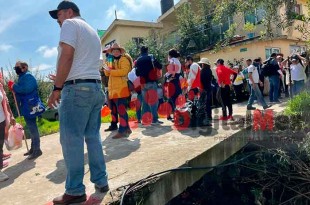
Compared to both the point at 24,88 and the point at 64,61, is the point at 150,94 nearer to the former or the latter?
the point at 24,88

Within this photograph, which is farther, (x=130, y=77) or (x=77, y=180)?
Result: (x=130, y=77)

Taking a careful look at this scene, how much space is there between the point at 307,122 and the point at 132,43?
15895 millimetres

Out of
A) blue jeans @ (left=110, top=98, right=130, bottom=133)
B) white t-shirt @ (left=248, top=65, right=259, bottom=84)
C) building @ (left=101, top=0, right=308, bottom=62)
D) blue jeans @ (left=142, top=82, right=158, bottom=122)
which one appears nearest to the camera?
blue jeans @ (left=110, top=98, right=130, bottom=133)

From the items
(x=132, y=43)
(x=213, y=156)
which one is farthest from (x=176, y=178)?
(x=132, y=43)

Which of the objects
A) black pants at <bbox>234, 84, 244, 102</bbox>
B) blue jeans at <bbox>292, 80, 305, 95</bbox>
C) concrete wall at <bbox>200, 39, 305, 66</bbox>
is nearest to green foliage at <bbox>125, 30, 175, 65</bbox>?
concrete wall at <bbox>200, 39, 305, 66</bbox>

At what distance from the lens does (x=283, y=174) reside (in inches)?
210

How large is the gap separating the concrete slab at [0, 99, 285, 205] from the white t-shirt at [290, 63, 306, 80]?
4.17 meters

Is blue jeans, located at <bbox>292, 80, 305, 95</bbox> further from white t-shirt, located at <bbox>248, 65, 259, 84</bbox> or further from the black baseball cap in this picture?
the black baseball cap

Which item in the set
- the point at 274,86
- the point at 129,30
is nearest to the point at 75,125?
the point at 274,86

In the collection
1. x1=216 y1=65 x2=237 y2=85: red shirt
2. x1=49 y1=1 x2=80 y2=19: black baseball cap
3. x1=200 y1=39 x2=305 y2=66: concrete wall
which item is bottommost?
x1=216 y1=65 x2=237 y2=85: red shirt

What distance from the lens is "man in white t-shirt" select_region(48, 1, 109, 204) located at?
113 inches

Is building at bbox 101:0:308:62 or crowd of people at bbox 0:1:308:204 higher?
building at bbox 101:0:308:62

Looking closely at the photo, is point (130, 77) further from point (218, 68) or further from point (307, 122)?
point (307, 122)

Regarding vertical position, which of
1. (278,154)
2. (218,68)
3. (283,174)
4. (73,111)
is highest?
(218,68)
